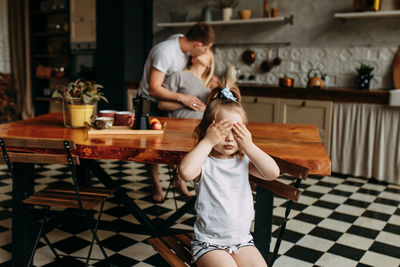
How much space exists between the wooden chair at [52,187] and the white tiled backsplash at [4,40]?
6.77 m

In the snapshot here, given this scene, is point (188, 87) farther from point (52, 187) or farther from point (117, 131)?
point (52, 187)

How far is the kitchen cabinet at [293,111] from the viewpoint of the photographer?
457cm

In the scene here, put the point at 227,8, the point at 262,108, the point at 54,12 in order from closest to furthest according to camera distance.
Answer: the point at 262,108 < the point at 227,8 < the point at 54,12

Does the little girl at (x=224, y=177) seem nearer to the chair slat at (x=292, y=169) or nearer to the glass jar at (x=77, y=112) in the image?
the chair slat at (x=292, y=169)

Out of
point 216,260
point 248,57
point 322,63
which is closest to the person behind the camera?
point 216,260

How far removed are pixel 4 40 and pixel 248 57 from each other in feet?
17.2

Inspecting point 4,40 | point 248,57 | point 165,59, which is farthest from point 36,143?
point 4,40

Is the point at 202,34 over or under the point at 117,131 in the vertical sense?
over

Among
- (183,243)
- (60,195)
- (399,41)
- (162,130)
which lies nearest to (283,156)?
(183,243)

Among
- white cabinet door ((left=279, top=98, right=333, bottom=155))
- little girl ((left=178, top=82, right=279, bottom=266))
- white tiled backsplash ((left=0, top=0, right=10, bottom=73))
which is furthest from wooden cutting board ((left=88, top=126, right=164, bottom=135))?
white tiled backsplash ((left=0, top=0, right=10, bottom=73))

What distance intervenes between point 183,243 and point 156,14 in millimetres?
5588

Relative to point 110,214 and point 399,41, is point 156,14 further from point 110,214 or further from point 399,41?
point 110,214

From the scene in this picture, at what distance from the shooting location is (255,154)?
1.54 m

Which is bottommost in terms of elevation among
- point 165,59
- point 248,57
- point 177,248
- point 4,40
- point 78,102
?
point 177,248
